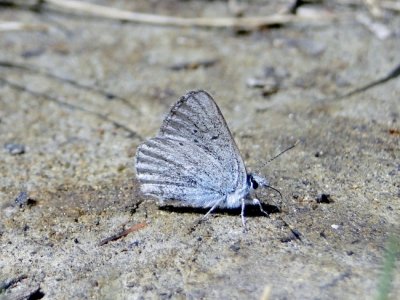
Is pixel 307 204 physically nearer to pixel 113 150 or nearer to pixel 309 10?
pixel 113 150

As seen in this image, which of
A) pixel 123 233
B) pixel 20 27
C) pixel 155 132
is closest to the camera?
pixel 123 233

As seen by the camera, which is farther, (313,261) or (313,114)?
(313,114)

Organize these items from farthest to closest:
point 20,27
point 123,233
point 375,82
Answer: point 20,27 → point 375,82 → point 123,233

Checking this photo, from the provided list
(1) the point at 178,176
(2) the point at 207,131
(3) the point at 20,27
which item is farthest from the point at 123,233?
(3) the point at 20,27

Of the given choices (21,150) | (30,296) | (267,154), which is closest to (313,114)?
(267,154)

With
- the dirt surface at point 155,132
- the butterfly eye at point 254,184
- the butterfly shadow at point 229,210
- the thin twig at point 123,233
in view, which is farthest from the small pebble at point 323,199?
the thin twig at point 123,233

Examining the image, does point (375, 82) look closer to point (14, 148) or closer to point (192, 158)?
point (192, 158)
